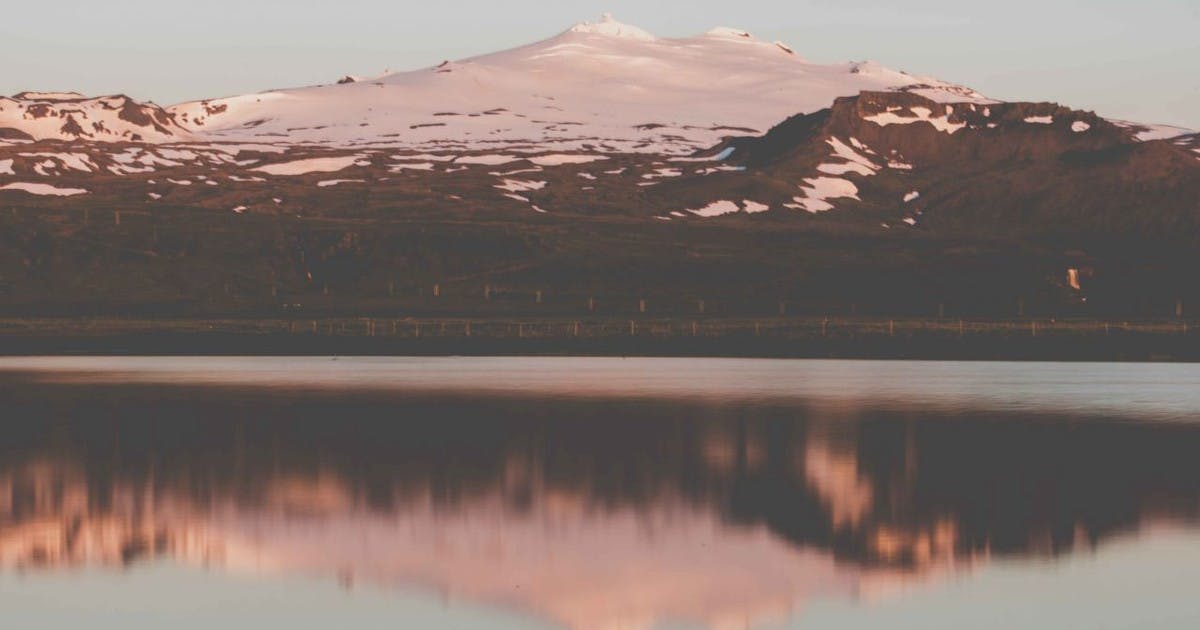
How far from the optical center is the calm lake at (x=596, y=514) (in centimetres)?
2211

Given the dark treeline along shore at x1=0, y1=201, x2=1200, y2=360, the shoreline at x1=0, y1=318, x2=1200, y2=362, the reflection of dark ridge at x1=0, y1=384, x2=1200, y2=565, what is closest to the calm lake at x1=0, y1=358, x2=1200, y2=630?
the reflection of dark ridge at x1=0, y1=384, x2=1200, y2=565

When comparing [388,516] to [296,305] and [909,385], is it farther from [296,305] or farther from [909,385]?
[296,305]

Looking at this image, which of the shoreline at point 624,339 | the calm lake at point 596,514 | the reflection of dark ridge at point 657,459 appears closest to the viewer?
the calm lake at point 596,514

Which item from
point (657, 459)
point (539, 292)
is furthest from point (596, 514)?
point (539, 292)

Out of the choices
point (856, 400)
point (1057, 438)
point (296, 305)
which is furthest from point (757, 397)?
point (296, 305)

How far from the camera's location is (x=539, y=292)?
164 metres

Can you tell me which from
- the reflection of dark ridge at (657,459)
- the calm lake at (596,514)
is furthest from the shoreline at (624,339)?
the reflection of dark ridge at (657,459)

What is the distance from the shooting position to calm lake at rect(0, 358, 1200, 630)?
22.1 metres

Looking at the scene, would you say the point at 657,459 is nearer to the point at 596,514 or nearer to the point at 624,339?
the point at 596,514

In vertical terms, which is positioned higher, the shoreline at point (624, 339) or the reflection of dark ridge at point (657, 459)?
the reflection of dark ridge at point (657, 459)

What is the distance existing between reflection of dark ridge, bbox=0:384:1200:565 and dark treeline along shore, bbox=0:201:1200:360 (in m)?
51.4

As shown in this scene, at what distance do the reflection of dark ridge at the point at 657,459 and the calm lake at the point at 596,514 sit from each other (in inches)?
4.9

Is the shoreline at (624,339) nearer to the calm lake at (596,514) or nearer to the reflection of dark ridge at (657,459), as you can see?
the calm lake at (596,514)

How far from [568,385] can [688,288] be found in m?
101
